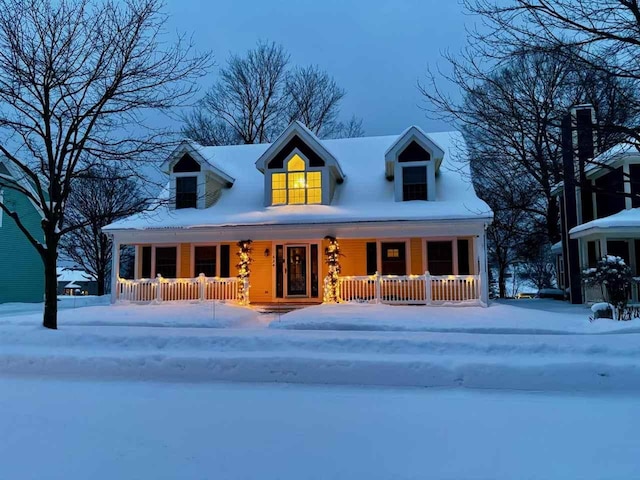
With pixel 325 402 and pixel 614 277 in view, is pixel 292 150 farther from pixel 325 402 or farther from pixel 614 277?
pixel 325 402

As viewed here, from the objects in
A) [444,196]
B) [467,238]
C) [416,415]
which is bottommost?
[416,415]

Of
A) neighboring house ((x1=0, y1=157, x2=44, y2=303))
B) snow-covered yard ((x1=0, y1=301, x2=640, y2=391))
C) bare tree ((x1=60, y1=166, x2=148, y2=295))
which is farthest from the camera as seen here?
bare tree ((x1=60, y1=166, x2=148, y2=295))

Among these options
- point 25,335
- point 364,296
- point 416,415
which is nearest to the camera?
point 416,415

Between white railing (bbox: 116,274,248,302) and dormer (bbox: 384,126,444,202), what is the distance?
6.32m

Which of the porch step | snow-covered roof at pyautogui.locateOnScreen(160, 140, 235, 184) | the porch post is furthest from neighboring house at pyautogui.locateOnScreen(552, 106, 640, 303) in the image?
the porch post

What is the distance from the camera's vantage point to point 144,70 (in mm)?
10391

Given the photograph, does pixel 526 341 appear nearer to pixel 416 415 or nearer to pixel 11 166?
pixel 416 415

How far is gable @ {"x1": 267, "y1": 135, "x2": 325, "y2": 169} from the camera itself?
621 inches

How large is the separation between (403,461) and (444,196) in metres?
12.4

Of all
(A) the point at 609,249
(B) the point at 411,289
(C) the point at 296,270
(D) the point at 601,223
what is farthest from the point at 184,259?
(A) the point at 609,249

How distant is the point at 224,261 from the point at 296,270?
262cm

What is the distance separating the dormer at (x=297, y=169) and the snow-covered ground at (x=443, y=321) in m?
5.06

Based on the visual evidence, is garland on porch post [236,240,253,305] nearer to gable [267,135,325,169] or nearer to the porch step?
the porch step

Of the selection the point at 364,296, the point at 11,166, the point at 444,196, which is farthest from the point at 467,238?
the point at 11,166
